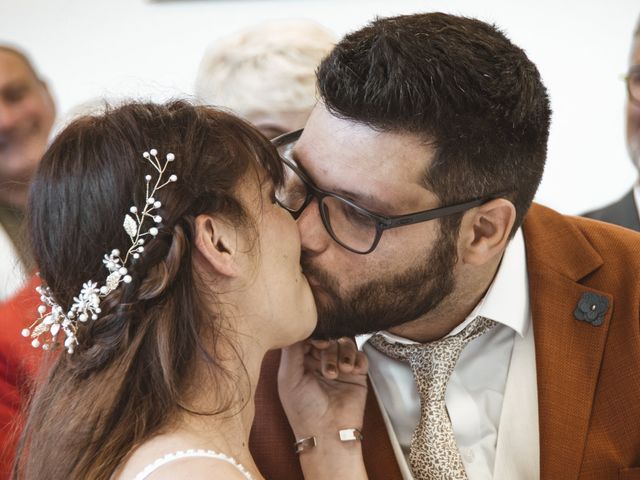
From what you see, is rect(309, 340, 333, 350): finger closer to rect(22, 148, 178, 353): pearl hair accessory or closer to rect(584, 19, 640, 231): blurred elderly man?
rect(22, 148, 178, 353): pearl hair accessory

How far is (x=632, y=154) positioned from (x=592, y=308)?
1.30 meters

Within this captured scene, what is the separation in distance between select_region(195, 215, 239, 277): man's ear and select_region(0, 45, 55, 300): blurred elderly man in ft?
4.75

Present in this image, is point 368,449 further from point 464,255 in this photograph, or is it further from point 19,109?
point 19,109

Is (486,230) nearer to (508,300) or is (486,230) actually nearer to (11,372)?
(508,300)

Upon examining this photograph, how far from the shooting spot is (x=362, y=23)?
3473 mm

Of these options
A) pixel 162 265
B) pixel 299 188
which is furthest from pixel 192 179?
pixel 299 188

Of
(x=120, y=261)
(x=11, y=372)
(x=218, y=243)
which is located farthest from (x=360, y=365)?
(x=11, y=372)

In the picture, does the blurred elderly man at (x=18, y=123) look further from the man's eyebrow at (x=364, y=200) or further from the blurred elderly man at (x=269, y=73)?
the man's eyebrow at (x=364, y=200)

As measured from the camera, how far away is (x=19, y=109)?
117 inches

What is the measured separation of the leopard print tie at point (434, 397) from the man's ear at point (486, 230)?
5.3 inches

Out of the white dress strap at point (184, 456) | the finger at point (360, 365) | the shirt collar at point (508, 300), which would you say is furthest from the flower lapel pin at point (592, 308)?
the white dress strap at point (184, 456)

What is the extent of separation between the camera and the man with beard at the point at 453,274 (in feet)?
5.46

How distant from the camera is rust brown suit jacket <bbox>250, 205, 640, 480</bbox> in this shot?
167cm

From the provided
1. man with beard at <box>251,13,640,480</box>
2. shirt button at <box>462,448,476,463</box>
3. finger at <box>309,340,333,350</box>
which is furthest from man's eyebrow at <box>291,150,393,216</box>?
shirt button at <box>462,448,476,463</box>
